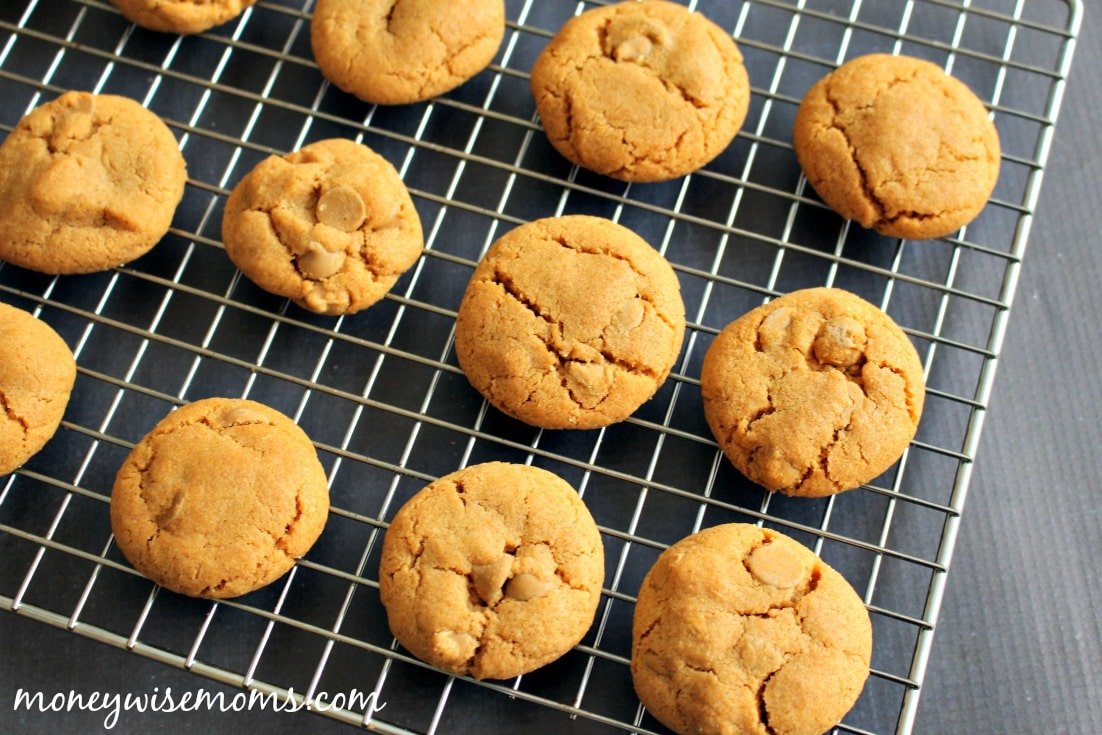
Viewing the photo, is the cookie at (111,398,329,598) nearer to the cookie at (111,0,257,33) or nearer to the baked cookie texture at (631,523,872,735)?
the baked cookie texture at (631,523,872,735)

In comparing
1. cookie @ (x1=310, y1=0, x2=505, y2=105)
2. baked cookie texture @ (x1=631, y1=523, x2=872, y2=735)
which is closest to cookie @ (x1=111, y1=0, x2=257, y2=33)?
cookie @ (x1=310, y1=0, x2=505, y2=105)

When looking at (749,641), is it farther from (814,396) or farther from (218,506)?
(218,506)

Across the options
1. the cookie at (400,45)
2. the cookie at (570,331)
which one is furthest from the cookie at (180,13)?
the cookie at (570,331)

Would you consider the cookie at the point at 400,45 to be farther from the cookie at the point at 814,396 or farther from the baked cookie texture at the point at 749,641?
the baked cookie texture at the point at 749,641

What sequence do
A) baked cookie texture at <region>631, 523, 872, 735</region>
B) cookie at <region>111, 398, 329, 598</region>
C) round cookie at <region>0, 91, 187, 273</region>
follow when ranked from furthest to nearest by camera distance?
1. round cookie at <region>0, 91, 187, 273</region>
2. cookie at <region>111, 398, 329, 598</region>
3. baked cookie texture at <region>631, 523, 872, 735</region>

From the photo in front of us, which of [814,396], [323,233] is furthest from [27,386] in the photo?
[814,396]

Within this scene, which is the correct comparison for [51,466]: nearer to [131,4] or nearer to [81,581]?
[81,581]
